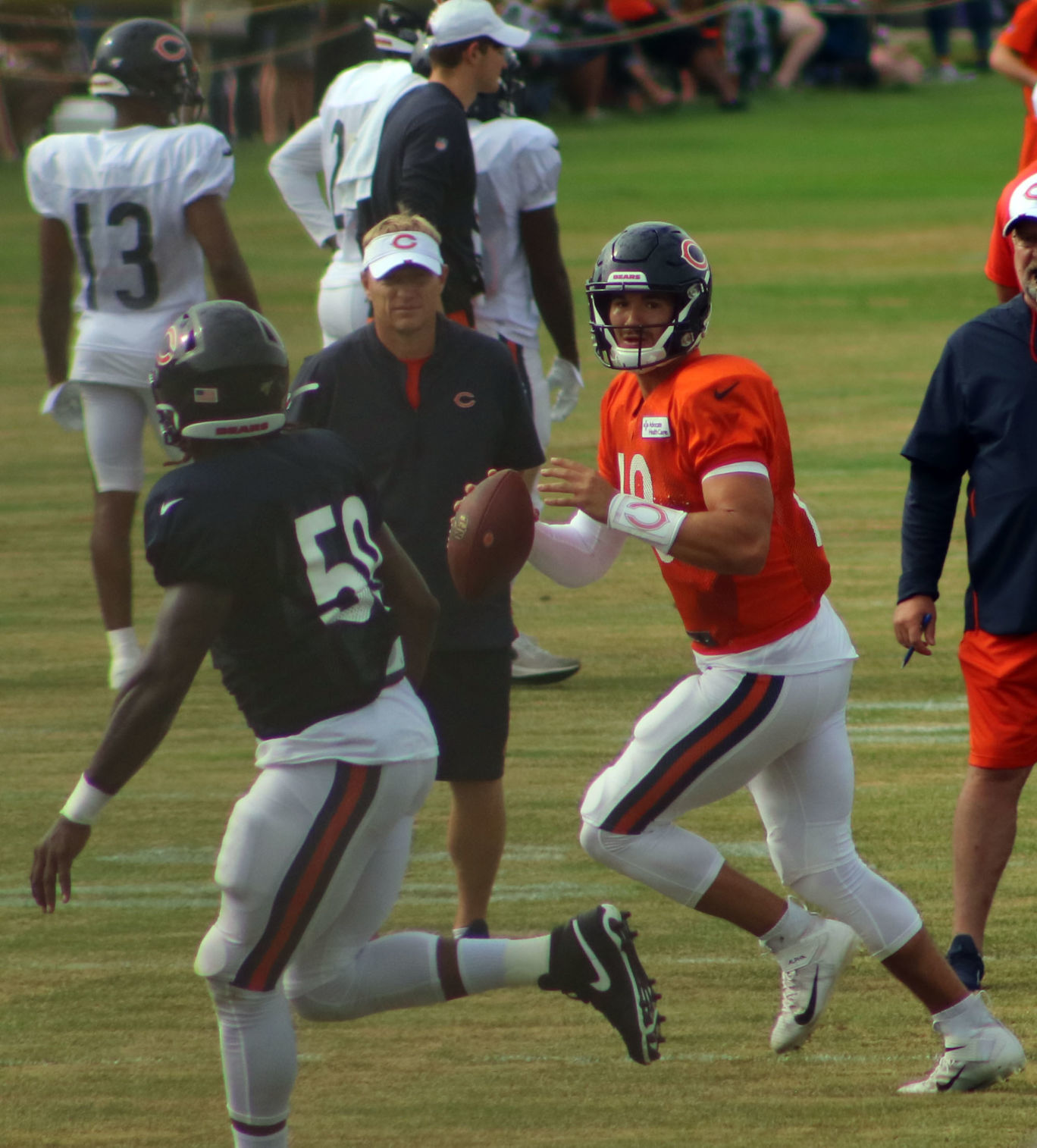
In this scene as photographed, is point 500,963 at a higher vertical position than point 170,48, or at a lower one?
lower

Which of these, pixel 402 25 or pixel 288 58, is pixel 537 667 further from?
pixel 288 58

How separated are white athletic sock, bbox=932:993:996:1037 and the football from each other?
4.39ft

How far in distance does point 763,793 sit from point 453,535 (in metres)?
0.90

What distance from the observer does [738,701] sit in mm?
4332

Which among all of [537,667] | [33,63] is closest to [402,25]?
[537,667]

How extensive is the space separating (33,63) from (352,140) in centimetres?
1741

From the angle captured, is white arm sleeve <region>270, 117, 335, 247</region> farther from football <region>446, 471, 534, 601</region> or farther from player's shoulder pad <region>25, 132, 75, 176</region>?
football <region>446, 471, 534, 601</region>

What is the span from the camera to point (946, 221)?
20.3m

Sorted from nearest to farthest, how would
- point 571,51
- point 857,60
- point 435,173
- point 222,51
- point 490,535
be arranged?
point 490,535
point 435,173
point 222,51
point 571,51
point 857,60

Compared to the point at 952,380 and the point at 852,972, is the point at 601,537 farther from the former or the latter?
the point at 852,972

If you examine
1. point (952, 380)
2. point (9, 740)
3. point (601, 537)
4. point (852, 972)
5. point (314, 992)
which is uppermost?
point (952, 380)

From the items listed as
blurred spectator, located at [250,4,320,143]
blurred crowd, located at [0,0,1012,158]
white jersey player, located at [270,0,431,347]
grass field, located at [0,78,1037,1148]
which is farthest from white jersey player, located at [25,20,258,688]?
blurred spectator, located at [250,4,320,143]

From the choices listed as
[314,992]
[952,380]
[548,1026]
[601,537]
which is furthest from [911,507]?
[314,992]

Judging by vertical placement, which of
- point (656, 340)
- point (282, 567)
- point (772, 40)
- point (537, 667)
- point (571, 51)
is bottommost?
point (772, 40)
